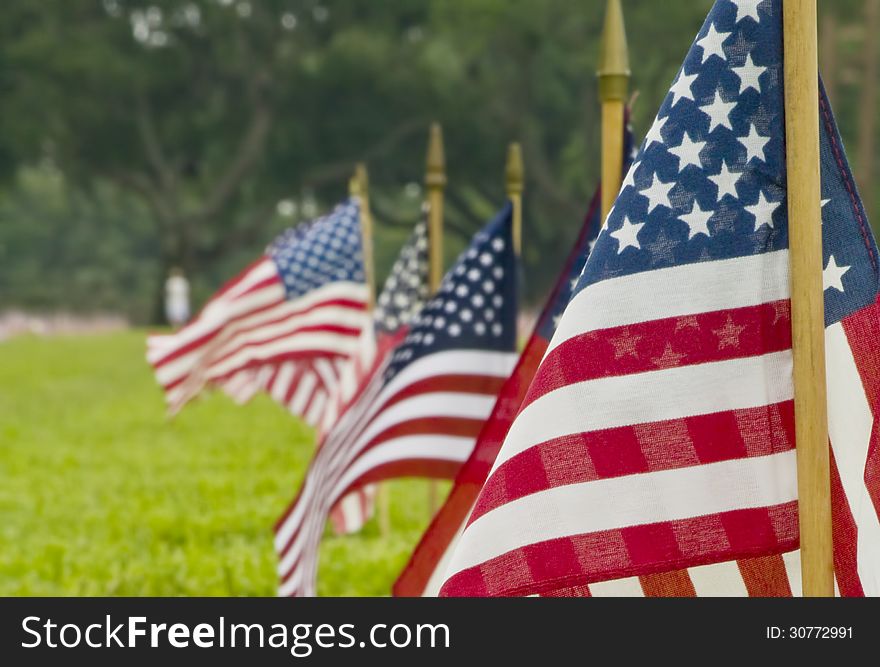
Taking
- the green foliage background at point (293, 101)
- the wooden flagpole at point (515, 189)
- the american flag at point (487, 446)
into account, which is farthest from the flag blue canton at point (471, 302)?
the green foliage background at point (293, 101)

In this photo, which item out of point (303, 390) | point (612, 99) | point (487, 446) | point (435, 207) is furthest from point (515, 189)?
point (303, 390)

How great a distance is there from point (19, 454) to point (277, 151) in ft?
94.7

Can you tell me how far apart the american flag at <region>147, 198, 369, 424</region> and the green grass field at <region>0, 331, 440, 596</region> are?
958 mm

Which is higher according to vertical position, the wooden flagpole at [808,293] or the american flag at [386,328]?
the american flag at [386,328]

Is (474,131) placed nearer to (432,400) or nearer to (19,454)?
(19,454)

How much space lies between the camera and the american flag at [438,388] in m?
5.12

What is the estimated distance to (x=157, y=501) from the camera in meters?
9.59

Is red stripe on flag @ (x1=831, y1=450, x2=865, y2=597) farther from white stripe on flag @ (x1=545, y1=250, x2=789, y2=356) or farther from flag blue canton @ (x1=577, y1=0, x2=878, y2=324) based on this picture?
flag blue canton @ (x1=577, y1=0, x2=878, y2=324)

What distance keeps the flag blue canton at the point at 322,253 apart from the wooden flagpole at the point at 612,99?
4285 mm

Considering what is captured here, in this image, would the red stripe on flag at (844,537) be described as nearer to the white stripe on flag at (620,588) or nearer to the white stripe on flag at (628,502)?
the white stripe on flag at (628,502)

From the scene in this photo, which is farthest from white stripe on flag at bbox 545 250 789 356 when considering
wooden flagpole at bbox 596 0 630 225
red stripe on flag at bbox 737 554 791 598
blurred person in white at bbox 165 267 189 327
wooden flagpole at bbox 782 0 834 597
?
blurred person in white at bbox 165 267 189 327

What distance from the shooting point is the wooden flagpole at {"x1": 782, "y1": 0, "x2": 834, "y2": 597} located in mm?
2650

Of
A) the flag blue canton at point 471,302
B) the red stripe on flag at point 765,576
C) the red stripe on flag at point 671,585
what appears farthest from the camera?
the flag blue canton at point 471,302
